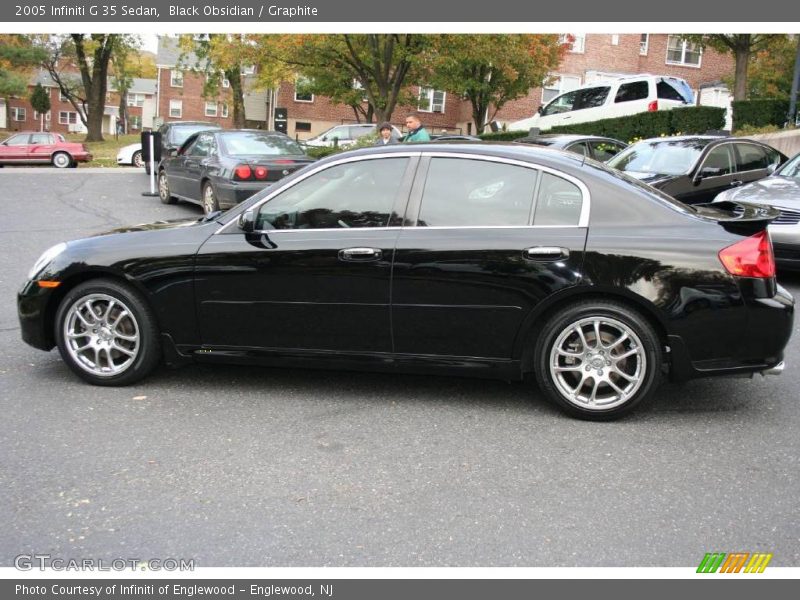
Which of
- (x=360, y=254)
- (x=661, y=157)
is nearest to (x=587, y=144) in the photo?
(x=661, y=157)

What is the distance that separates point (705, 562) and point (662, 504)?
477 mm

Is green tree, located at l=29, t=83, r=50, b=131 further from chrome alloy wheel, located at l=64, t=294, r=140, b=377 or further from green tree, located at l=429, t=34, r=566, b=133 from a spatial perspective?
chrome alloy wheel, located at l=64, t=294, r=140, b=377

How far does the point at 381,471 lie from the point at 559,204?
6.29 ft

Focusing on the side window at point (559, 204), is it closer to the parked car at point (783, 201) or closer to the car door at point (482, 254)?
the car door at point (482, 254)

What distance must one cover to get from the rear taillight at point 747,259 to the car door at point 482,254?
2.63 feet

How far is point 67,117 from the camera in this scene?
283 feet

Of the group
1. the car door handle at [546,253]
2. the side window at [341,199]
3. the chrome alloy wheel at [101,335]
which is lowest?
the chrome alloy wheel at [101,335]

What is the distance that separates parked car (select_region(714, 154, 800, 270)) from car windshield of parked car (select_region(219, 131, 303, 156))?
7.10 metres

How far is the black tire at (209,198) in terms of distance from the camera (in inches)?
521

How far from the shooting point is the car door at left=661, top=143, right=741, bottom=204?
→ 11508mm

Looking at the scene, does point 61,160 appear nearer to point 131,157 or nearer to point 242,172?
point 131,157

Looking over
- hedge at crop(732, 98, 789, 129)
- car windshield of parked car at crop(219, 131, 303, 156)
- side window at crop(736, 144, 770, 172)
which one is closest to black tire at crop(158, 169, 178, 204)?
car windshield of parked car at crop(219, 131, 303, 156)

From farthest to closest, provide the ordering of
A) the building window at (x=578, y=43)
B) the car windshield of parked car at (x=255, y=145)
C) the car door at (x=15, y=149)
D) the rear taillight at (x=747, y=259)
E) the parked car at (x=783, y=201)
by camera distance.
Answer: the building window at (x=578, y=43), the car door at (x=15, y=149), the car windshield of parked car at (x=255, y=145), the parked car at (x=783, y=201), the rear taillight at (x=747, y=259)

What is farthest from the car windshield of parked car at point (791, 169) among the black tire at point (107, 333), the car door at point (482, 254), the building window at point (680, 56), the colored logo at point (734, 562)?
the building window at point (680, 56)
